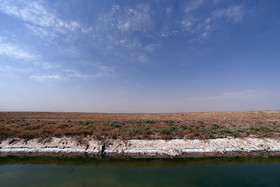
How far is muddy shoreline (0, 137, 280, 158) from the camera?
13.1 meters

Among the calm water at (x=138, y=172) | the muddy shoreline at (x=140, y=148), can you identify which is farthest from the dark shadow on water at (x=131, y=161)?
the muddy shoreline at (x=140, y=148)

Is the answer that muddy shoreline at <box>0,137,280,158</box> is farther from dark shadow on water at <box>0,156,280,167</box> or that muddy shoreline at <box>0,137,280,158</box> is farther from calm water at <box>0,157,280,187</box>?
calm water at <box>0,157,280,187</box>

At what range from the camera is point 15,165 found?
11.0 m

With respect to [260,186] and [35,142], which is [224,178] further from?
[35,142]

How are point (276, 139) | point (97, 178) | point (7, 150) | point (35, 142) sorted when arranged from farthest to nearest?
point (276, 139) < point (35, 142) < point (7, 150) < point (97, 178)

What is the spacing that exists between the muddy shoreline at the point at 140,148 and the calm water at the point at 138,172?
1.01m

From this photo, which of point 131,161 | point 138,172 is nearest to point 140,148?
point 131,161

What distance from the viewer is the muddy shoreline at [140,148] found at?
13102mm

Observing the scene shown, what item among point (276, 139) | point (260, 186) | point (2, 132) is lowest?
point (260, 186)

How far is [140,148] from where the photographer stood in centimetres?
1387

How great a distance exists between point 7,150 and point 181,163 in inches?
695

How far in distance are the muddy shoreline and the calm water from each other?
3.30 feet

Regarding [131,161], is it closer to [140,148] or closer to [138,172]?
[138,172]

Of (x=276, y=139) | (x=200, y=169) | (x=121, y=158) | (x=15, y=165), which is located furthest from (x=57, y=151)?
(x=276, y=139)
